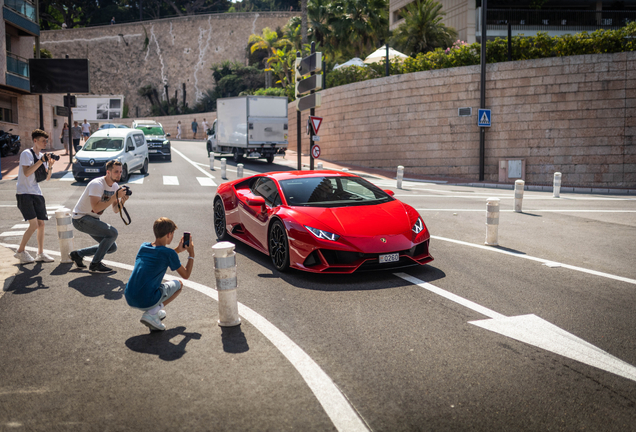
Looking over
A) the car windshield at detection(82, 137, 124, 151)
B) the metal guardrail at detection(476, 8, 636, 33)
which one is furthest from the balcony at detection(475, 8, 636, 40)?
the car windshield at detection(82, 137, 124, 151)

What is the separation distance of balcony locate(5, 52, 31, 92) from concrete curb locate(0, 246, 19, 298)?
26.8m

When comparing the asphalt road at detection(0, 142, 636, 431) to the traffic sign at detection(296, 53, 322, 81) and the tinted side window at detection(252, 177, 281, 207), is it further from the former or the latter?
the traffic sign at detection(296, 53, 322, 81)

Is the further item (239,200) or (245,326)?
(239,200)

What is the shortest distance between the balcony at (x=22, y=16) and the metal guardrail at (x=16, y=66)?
1.83 meters

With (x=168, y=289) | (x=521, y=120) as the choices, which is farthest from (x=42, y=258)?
(x=521, y=120)

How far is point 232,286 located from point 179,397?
60.7 inches

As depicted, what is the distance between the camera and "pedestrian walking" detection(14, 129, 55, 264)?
7875mm

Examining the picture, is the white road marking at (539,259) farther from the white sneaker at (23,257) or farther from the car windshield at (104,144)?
the car windshield at (104,144)

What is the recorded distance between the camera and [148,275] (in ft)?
17.1

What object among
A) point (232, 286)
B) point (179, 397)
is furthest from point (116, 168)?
point (179, 397)

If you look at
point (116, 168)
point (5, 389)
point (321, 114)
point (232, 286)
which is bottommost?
point (5, 389)

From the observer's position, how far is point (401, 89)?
27578 millimetres

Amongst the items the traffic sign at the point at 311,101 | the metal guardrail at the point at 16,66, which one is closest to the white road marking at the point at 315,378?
the traffic sign at the point at 311,101

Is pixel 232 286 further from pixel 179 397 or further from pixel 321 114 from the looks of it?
pixel 321 114
